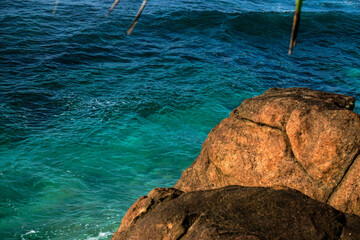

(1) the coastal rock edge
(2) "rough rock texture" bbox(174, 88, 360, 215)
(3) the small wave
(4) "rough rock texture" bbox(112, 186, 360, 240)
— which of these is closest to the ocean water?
(3) the small wave

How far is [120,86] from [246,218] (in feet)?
42.9

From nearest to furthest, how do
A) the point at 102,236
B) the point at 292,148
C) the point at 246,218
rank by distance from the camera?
1. the point at 246,218
2. the point at 292,148
3. the point at 102,236

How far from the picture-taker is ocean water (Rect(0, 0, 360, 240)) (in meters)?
11.0

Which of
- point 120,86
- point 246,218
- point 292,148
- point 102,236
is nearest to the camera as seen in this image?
point 246,218

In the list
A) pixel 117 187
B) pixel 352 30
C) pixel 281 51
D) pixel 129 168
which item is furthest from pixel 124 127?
pixel 352 30

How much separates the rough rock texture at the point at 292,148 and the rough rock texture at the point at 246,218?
85 centimetres

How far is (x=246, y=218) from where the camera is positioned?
4723 mm

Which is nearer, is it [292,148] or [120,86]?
[292,148]

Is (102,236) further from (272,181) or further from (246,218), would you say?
(246,218)

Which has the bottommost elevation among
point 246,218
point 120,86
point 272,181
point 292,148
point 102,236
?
point 102,236

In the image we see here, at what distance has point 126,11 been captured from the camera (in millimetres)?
26172

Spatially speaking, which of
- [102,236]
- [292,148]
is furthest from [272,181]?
[102,236]

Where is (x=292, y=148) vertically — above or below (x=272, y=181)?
above

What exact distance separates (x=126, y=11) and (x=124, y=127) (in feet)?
45.2
